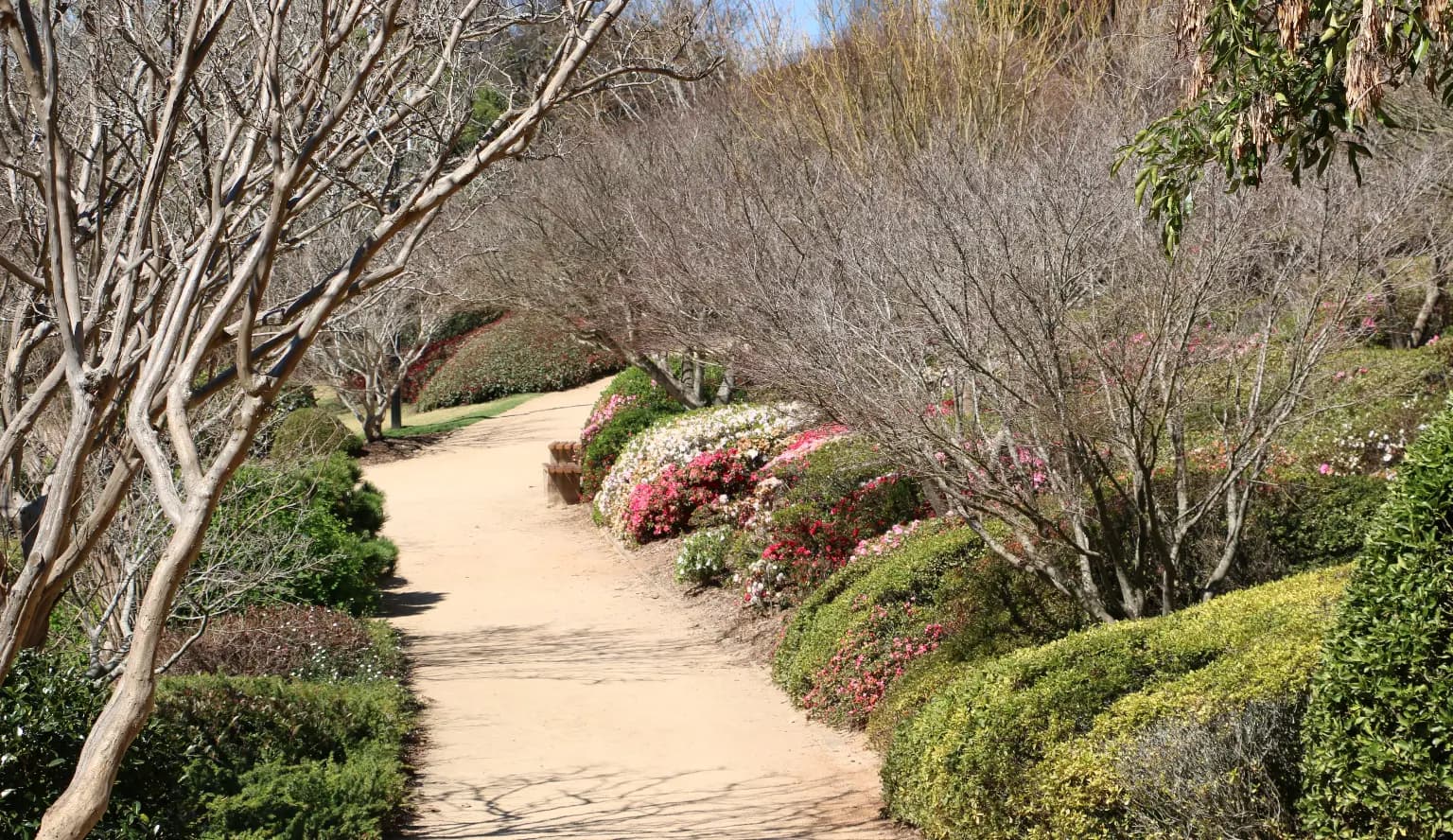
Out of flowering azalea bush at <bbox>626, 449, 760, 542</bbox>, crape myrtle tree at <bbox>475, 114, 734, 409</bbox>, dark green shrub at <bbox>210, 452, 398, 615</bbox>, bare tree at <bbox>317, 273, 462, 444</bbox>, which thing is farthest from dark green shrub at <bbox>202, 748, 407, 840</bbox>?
bare tree at <bbox>317, 273, 462, 444</bbox>

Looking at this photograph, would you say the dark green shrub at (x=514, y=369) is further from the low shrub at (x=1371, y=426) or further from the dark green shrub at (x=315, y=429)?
the low shrub at (x=1371, y=426)

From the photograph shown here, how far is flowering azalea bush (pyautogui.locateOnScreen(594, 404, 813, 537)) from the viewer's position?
14742 millimetres

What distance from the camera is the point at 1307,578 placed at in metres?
6.11

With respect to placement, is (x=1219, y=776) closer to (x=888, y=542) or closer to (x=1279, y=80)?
(x=1279, y=80)

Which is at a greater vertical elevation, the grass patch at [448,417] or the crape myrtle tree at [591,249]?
the crape myrtle tree at [591,249]

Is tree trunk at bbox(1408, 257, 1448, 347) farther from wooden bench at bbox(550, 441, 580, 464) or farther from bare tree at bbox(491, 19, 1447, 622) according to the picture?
wooden bench at bbox(550, 441, 580, 464)

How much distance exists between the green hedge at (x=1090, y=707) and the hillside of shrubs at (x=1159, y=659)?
0.01 meters

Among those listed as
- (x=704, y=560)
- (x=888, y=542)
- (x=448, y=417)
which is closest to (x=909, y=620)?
(x=888, y=542)

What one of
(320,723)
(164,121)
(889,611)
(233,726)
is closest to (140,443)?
(164,121)

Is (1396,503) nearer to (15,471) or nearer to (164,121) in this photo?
(164,121)

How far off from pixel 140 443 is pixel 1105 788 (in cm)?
359

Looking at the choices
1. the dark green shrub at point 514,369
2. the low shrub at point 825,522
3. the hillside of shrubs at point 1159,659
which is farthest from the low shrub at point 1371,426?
the dark green shrub at point 514,369

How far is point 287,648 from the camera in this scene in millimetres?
8836

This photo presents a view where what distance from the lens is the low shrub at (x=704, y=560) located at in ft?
40.6
